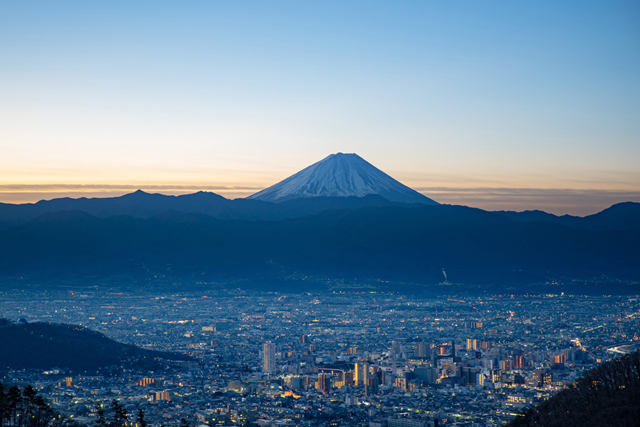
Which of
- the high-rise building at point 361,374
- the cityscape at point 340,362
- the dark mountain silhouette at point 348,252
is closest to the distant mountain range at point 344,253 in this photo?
the dark mountain silhouette at point 348,252

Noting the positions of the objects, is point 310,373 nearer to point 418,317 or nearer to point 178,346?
point 178,346

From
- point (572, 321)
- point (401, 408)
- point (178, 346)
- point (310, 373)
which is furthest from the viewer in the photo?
point (572, 321)

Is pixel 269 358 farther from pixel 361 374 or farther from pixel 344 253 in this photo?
pixel 344 253

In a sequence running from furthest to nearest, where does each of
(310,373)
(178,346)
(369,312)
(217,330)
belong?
(369,312), (217,330), (178,346), (310,373)

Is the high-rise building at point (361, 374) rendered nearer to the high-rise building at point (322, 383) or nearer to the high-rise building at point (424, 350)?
the high-rise building at point (322, 383)

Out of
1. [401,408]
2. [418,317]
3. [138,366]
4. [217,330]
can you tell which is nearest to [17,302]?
[217,330]

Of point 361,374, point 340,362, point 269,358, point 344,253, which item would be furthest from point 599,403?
point 344,253

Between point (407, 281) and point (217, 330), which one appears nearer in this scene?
point (217, 330)
